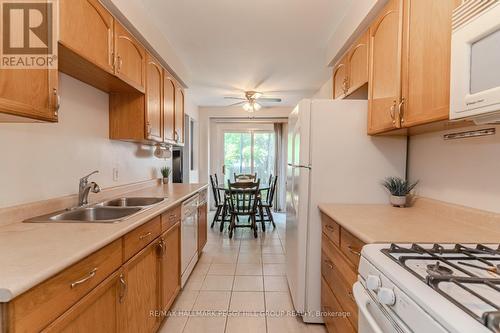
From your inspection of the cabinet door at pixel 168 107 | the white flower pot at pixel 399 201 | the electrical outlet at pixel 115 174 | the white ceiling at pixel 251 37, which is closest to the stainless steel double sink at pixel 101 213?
the electrical outlet at pixel 115 174

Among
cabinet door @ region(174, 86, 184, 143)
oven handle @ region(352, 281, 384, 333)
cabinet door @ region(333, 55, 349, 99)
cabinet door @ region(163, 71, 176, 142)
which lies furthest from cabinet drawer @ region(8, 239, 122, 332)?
cabinet door @ region(174, 86, 184, 143)

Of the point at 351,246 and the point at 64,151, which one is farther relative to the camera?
the point at 64,151

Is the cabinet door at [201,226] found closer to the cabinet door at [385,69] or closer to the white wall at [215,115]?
the cabinet door at [385,69]

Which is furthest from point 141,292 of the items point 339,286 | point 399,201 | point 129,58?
point 399,201

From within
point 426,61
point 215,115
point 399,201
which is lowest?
point 399,201

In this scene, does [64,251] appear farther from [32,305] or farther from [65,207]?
[65,207]

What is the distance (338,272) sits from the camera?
1.60m

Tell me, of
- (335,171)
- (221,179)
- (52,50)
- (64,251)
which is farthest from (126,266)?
(221,179)

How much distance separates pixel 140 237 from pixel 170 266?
2.13 ft

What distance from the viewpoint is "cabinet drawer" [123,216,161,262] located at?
137 cm

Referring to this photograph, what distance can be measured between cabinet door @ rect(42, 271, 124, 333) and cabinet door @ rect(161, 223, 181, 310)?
0.62m

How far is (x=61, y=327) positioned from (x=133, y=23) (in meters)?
1.94

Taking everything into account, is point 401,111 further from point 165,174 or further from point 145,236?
point 165,174

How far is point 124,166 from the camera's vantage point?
8.61 feet
